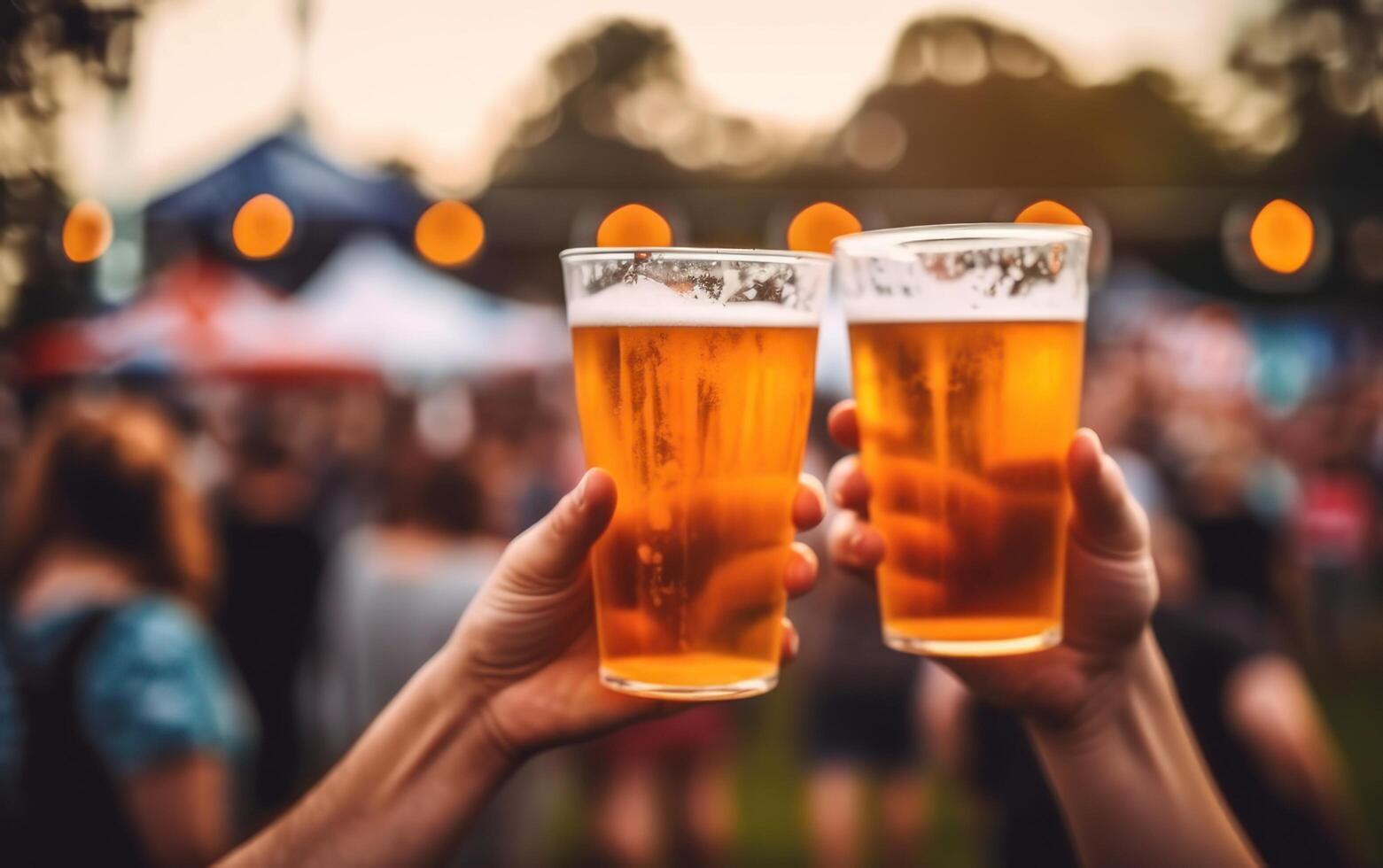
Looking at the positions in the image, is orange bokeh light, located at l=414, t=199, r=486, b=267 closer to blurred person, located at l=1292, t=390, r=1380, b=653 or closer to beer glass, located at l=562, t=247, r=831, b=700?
blurred person, located at l=1292, t=390, r=1380, b=653

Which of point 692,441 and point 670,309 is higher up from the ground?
point 670,309

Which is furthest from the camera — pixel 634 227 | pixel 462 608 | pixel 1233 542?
pixel 634 227

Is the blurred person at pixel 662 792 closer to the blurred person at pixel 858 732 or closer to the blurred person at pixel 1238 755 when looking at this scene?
the blurred person at pixel 858 732

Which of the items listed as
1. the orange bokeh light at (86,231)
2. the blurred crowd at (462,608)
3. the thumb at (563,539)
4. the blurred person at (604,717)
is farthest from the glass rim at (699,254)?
the orange bokeh light at (86,231)

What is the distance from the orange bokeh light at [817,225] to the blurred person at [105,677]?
41.3 ft

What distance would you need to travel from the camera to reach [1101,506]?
5.01 ft

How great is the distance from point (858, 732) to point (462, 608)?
1868 millimetres

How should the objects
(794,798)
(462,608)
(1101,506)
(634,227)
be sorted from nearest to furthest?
(1101,506) → (462,608) → (794,798) → (634,227)

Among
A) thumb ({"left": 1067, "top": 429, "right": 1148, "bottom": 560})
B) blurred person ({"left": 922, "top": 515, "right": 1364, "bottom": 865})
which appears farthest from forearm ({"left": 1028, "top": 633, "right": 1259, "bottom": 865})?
blurred person ({"left": 922, "top": 515, "right": 1364, "bottom": 865})

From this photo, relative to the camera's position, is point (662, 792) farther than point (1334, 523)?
No

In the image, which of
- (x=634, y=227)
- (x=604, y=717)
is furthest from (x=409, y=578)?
(x=634, y=227)

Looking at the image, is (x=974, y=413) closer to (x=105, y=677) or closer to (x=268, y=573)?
(x=105, y=677)

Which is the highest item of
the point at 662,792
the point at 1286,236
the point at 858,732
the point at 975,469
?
the point at 975,469

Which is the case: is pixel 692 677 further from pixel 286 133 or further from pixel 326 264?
pixel 326 264
